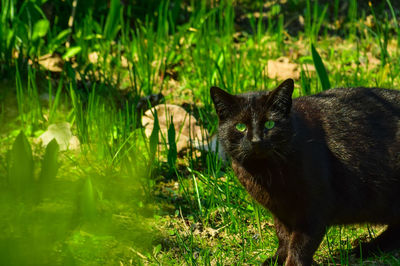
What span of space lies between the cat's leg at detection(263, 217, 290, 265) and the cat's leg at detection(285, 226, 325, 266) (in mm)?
155

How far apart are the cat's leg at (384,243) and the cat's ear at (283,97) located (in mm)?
861

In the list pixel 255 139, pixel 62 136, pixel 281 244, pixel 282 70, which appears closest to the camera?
pixel 255 139

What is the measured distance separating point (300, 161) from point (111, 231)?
971mm

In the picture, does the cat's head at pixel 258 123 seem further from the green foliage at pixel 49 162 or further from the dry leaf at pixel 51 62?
the dry leaf at pixel 51 62

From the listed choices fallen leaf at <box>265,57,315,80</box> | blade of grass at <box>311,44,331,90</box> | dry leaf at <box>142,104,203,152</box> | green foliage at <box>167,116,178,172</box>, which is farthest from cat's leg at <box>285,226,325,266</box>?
fallen leaf at <box>265,57,315,80</box>

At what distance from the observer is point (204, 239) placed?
282 cm

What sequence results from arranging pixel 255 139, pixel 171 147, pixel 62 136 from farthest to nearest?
pixel 62 136, pixel 171 147, pixel 255 139

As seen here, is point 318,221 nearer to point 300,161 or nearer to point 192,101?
point 300,161

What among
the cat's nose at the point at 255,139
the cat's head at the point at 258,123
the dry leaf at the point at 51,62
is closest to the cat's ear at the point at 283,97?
the cat's head at the point at 258,123

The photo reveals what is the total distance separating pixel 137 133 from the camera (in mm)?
3404

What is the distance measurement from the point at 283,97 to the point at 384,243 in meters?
0.96

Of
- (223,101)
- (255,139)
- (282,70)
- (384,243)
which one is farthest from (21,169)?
(282,70)

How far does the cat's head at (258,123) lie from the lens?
2.32 metres

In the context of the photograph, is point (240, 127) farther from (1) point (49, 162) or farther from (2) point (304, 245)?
(1) point (49, 162)
